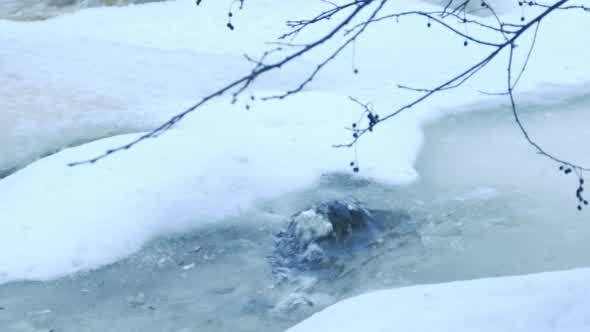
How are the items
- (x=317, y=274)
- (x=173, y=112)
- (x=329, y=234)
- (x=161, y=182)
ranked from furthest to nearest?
(x=173, y=112) → (x=161, y=182) → (x=329, y=234) → (x=317, y=274)

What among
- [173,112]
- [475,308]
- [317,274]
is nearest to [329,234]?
[317,274]

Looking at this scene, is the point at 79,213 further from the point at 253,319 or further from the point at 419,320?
the point at 419,320

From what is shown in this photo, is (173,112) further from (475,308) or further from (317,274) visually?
(475,308)

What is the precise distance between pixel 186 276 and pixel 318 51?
4.05 meters

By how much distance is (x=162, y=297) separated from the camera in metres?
4.17

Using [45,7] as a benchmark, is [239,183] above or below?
below

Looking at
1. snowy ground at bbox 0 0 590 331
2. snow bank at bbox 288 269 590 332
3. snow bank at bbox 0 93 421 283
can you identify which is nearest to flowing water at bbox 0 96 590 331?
snowy ground at bbox 0 0 590 331

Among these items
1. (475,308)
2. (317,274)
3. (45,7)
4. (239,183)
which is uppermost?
(45,7)

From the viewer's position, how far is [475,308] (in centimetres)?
→ 311

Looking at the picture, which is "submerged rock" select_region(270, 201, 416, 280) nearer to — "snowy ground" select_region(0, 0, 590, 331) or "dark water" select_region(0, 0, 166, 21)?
"snowy ground" select_region(0, 0, 590, 331)

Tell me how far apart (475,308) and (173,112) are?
157 inches

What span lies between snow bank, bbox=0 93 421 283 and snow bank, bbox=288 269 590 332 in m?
1.63

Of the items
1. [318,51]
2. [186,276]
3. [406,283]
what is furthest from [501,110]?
[186,276]

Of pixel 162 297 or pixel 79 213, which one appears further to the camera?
pixel 79 213
